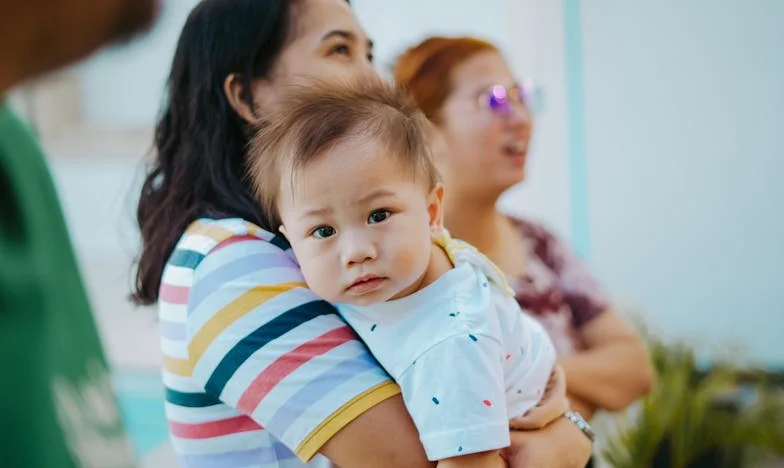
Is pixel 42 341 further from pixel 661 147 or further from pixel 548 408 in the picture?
pixel 661 147

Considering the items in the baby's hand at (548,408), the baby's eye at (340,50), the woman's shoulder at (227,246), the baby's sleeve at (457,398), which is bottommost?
the baby's hand at (548,408)

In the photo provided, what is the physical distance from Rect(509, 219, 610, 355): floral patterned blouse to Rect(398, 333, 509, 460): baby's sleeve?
0.65 meters

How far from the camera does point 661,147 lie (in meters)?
2.92

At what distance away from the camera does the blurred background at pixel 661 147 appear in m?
2.82

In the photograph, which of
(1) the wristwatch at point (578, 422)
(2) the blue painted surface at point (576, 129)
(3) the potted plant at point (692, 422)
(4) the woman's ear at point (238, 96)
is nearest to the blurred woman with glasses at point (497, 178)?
(1) the wristwatch at point (578, 422)

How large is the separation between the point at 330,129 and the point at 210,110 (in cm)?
32

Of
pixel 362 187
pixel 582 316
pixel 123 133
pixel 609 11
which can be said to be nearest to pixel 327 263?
pixel 362 187

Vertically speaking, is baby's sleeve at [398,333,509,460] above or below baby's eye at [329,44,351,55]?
below

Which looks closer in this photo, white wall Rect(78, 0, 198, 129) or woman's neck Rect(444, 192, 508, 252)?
woman's neck Rect(444, 192, 508, 252)

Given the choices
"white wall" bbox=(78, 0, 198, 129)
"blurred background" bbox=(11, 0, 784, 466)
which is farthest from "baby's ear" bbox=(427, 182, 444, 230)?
"white wall" bbox=(78, 0, 198, 129)

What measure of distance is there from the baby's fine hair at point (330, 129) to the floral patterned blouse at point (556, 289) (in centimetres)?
60

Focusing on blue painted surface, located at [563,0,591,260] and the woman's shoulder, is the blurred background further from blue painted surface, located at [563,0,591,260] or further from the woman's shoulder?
the woman's shoulder

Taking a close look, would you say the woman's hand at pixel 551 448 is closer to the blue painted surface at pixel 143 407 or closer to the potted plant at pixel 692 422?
the potted plant at pixel 692 422

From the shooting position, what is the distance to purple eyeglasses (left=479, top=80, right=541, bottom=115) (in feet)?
5.17
